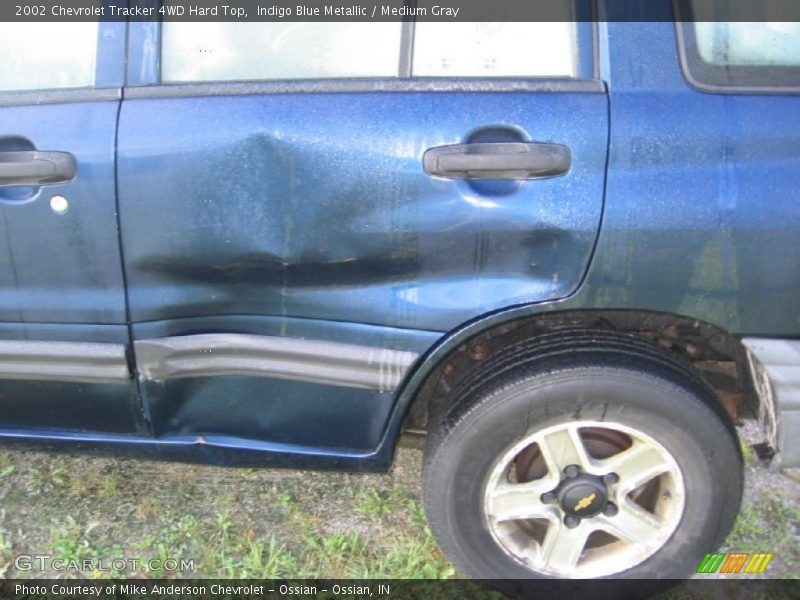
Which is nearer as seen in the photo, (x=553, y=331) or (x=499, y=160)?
(x=499, y=160)

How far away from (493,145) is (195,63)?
80 centimetres

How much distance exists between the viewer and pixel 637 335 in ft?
7.23

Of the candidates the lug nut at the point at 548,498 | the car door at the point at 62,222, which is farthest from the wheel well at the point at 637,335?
the car door at the point at 62,222

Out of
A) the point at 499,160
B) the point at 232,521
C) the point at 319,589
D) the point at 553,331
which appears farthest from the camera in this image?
the point at 232,521

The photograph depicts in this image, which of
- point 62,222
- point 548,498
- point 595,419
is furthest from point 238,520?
point 595,419

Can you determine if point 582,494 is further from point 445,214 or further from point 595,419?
point 445,214

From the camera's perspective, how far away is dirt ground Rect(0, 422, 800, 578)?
8.18 feet

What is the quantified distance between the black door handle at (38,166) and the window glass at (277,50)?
333 mm

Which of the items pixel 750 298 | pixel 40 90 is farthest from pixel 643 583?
pixel 40 90

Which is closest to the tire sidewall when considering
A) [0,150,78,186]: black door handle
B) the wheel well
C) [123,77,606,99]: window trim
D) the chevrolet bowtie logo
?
the wheel well

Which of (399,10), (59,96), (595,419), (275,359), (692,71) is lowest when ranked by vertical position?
(595,419)

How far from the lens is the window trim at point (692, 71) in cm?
194

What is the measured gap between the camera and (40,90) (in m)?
2.10

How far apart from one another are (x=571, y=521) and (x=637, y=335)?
21.6 inches
